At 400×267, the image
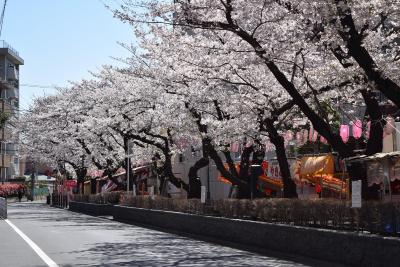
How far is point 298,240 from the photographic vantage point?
14.5 metres

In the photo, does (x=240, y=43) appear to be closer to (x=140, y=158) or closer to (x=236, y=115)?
(x=236, y=115)

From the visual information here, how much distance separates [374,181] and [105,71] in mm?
23946

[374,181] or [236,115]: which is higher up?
[236,115]

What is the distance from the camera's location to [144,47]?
24.7 metres

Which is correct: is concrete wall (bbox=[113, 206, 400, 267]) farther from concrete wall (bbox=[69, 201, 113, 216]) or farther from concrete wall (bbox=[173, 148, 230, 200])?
concrete wall (bbox=[173, 148, 230, 200])

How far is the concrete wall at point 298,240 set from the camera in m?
11.4

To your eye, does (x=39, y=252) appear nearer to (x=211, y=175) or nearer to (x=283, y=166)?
(x=283, y=166)

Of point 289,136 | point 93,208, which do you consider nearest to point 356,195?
point 289,136

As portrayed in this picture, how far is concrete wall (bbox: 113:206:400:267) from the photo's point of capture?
11.4 metres

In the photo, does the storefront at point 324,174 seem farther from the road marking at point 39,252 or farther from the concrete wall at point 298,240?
the road marking at point 39,252

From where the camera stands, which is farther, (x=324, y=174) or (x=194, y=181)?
(x=194, y=181)

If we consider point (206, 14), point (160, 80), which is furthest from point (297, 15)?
point (160, 80)

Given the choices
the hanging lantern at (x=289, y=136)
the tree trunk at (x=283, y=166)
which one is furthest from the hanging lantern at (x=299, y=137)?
the tree trunk at (x=283, y=166)

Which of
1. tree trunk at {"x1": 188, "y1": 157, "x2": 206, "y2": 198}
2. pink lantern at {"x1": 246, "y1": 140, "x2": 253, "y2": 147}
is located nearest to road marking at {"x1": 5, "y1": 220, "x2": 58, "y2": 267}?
pink lantern at {"x1": 246, "y1": 140, "x2": 253, "y2": 147}
